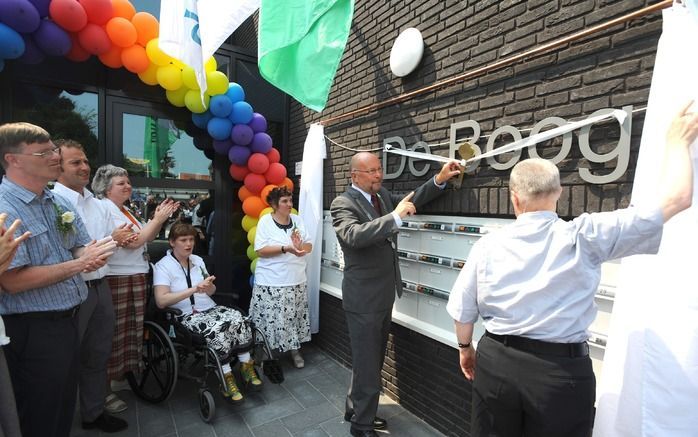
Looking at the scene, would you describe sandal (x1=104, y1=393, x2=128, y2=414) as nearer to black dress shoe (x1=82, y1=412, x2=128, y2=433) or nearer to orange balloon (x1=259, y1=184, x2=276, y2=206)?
black dress shoe (x1=82, y1=412, x2=128, y2=433)

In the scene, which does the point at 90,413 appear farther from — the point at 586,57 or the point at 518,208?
the point at 586,57

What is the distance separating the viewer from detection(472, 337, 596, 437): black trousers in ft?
4.98

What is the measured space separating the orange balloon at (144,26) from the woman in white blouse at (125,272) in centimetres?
128

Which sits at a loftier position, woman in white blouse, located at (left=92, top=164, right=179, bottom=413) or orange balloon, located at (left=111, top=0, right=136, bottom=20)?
orange balloon, located at (left=111, top=0, right=136, bottom=20)

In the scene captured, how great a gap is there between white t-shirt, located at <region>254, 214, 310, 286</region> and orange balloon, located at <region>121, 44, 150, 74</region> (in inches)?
72.0

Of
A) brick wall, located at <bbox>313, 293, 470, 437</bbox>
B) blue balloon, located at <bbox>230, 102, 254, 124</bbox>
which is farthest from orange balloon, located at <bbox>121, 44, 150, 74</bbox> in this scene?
brick wall, located at <bbox>313, 293, 470, 437</bbox>

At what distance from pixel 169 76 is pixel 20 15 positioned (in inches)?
42.8

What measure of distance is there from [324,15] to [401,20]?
71 centimetres

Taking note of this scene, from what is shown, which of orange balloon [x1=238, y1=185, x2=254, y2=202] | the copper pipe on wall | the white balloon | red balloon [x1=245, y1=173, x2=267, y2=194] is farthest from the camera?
orange balloon [x1=238, y1=185, x2=254, y2=202]

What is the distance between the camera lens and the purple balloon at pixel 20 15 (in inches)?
111

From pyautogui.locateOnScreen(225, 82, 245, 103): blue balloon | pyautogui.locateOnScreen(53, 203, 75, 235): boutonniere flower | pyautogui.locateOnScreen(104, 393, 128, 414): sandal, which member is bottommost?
pyautogui.locateOnScreen(104, 393, 128, 414): sandal

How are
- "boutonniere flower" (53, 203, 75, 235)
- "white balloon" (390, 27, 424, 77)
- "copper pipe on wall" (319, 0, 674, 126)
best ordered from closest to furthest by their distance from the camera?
"copper pipe on wall" (319, 0, 674, 126) < "boutonniere flower" (53, 203, 75, 235) < "white balloon" (390, 27, 424, 77)

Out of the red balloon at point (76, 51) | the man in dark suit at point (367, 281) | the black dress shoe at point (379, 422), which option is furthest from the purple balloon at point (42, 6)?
the black dress shoe at point (379, 422)

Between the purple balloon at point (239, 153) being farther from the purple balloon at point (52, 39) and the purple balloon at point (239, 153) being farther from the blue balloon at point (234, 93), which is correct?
the purple balloon at point (52, 39)
